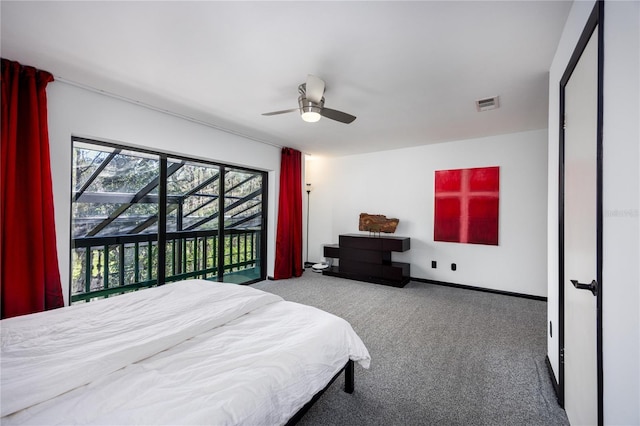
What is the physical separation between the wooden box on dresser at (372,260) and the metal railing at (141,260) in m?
1.86

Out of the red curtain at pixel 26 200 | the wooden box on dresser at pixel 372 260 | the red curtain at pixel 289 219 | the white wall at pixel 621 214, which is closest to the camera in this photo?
the white wall at pixel 621 214

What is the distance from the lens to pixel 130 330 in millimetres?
1457

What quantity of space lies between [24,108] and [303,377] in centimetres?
296

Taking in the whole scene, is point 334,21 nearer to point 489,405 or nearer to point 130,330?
point 130,330

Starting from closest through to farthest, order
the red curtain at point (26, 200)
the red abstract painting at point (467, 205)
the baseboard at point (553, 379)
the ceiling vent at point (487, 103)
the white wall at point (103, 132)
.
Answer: the baseboard at point (553, 379)
the red curtain at point (26, 200)
the white wall at point (103, 132)
the ceiling vent at point (487, 103)
the red abstract painting at point (467, 205)

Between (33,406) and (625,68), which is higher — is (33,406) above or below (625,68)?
below

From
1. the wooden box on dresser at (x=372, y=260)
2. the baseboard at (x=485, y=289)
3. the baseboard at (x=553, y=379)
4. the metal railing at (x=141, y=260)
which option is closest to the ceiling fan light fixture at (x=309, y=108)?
the metal railing at (x=141, y=260)

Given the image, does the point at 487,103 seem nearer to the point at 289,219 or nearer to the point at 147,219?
the point at 289,219

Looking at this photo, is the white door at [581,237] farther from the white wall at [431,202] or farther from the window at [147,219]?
the window at [147,219]

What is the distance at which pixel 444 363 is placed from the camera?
2174mm

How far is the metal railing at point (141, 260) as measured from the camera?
9.87 ft

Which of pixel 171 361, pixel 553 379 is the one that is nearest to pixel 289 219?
pixel 171 361

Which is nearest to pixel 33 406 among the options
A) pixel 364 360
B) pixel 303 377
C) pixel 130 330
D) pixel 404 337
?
pixel 130 330

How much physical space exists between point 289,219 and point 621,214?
13.9ft
